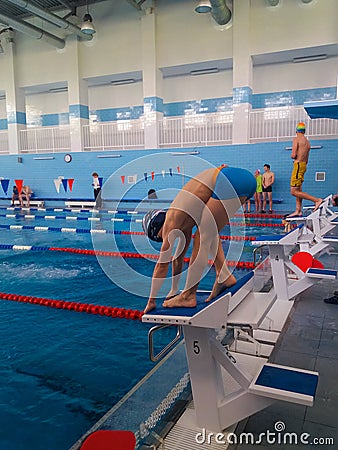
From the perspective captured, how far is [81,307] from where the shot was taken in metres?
4.03

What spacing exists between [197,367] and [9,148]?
16.9m

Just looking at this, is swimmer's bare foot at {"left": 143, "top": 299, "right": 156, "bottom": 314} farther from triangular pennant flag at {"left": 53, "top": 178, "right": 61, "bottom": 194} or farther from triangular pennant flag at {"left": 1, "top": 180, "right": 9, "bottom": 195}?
triangular pennant flag at {"left": 1, "top": 180, "right": 9, "bottom": 195}

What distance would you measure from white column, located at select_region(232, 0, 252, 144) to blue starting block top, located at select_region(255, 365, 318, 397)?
11389 millimetres

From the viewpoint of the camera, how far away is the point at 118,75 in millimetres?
14555

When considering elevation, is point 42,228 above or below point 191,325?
below

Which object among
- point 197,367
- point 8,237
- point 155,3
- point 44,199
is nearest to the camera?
point 197,367

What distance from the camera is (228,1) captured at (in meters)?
12.3

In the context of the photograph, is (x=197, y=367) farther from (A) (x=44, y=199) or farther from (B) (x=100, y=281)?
(A) (x=44, y=199)

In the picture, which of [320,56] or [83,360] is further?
[320,56]

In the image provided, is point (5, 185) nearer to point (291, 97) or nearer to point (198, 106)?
point (198, 106)

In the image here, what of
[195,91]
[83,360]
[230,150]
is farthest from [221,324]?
[195,91]

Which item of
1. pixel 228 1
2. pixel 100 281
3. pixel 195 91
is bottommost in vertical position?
pixel 100 281

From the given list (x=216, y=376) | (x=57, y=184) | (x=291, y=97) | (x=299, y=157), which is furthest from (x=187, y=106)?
(x=216, y=376)

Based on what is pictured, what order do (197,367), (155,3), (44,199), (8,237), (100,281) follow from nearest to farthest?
1. (197,367)
2. (100,281)
3. (8,237)
4. (155,3)
5. (44,199)
